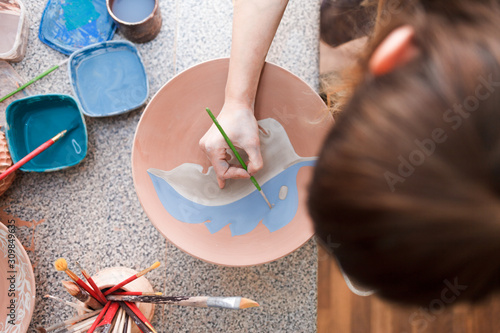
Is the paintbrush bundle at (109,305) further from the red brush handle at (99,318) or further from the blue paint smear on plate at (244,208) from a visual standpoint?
the blue paint smear on plate at (244,208)

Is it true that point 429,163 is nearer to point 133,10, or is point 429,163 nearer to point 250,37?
point 250,37

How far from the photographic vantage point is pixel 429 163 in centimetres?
29

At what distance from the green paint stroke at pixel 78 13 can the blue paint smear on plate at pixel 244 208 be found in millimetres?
478

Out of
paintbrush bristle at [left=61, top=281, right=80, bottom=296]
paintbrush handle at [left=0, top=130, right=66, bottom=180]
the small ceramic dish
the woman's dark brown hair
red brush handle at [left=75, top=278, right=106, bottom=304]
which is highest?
the woman's dark brown hair

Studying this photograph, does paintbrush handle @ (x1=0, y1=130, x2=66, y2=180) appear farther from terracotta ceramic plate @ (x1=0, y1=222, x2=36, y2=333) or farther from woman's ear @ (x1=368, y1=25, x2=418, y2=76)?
woman's ear @ (x1=368, y1=25, x2=418, y2=76)

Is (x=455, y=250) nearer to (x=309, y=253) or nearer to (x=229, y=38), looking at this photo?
(x=309, y=253)

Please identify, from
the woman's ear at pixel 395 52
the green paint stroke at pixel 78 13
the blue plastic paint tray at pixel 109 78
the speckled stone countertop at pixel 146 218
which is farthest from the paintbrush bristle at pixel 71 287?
the green paint stroke at pixel 78 13

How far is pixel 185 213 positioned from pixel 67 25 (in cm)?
59

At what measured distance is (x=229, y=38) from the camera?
880mm

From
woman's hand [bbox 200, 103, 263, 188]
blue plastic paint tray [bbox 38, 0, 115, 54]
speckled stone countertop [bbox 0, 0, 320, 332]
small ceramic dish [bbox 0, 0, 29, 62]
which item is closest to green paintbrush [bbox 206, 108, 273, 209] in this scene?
woman's hand [bbox 200, 103, 263, 188]

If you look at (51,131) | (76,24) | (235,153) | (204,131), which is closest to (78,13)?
(76,24)

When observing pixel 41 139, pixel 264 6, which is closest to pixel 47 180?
pixel 41 139

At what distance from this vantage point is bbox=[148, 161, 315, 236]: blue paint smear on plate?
688mm

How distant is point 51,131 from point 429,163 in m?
0.82
